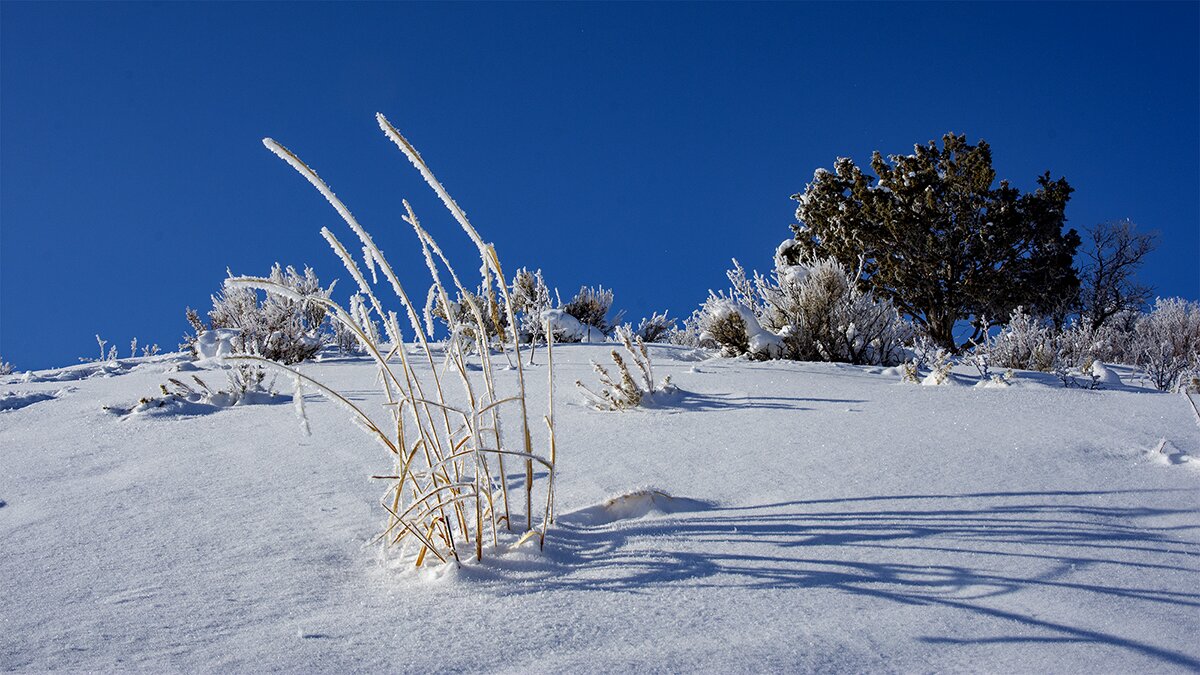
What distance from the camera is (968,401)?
8.79 ft

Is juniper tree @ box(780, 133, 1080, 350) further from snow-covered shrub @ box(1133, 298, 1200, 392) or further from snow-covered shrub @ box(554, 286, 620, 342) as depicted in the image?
snow-covered shrub @ box(554, 286, 620, 342)

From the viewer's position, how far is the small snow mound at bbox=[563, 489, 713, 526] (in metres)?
1.49

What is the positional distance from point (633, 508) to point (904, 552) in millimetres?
503

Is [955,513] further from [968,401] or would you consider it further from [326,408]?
[326,408]

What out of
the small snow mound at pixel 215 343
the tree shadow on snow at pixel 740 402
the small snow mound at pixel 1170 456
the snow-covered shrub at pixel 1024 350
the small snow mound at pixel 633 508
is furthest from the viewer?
the snow-covered shrub at pixel 1024 350

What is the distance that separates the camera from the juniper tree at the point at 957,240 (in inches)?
666

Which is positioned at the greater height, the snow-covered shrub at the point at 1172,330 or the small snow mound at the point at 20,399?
the snow-covered shrub at the point at 1172,330

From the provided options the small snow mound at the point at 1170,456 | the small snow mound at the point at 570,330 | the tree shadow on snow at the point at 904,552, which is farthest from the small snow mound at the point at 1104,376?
the small snow mound at the point at 570,330

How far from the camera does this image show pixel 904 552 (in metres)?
1.28

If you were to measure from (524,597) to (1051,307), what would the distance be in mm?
19195

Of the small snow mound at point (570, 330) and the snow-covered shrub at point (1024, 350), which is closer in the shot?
the snow-covered shrub at point (1024, 350)

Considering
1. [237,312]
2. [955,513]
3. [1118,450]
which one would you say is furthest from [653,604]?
[237,312]

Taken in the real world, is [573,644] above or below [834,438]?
below

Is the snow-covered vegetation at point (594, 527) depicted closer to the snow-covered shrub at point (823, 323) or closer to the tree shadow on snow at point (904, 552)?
the tree shadow on snow at point (904, 552)
